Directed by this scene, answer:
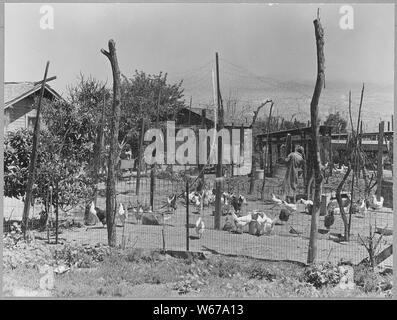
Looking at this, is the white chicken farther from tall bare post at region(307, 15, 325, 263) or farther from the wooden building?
the wooden building

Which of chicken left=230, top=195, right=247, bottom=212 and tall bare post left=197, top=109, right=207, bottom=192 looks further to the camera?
chicken left=230, top=195, right=247, bottom=212

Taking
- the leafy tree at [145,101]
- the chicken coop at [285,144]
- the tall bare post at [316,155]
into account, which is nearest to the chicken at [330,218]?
the tall bare post at [316,155]

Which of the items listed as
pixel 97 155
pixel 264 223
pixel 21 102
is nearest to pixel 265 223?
pixel 264 223

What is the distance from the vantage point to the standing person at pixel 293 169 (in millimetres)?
5418

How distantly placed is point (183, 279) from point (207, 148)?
4.35ft

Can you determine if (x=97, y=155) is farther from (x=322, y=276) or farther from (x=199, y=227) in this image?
(x=322, y=276)

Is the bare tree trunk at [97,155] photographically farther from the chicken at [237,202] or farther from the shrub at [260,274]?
the shrub at [260,274]

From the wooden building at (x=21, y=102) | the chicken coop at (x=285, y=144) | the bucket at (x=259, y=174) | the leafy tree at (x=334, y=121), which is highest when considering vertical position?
the wooden building at (x=21, y=102)

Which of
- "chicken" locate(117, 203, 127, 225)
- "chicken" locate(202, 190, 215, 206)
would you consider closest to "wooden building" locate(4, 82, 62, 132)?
"chicken" locate(117, 203, 127, 225)

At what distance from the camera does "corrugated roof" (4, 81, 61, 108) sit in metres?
5.31

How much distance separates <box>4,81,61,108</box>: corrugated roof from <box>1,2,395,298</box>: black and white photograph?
0.05ft

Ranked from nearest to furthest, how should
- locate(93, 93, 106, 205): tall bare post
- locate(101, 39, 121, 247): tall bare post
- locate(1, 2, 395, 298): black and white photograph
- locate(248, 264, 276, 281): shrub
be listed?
1. locate(1, 2, 395, 298): black and white photograph
2. locate(248, 264, 276, 281): shrub
3. locate(101, 39, 121, 247): tall bare post
4. locate(93, 93, 106, 205): tall bare post

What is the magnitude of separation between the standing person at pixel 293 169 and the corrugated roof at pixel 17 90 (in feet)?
8.39
